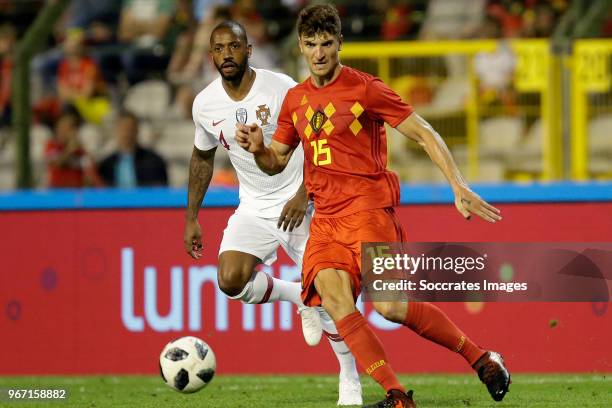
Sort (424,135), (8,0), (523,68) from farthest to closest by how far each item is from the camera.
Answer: (8,0) → (523,68) → (424,135)

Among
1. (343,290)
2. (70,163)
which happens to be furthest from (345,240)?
(70,163)

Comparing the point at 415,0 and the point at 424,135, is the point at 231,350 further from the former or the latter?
the point at 415,0

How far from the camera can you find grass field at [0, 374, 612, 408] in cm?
726

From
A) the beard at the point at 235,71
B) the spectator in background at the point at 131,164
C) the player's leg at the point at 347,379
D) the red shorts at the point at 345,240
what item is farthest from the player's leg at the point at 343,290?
the spectator in background at the point at 131,164

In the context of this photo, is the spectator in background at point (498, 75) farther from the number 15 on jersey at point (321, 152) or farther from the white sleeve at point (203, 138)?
the number 15 on jersey at point (321, 152)

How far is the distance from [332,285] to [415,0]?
6096 mm

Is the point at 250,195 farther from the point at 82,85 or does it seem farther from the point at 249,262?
the point at 82,85

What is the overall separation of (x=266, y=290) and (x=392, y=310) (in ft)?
4.82

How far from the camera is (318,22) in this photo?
6.36 m

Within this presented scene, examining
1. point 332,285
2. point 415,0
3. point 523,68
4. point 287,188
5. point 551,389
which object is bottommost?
point 551,389

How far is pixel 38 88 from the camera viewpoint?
41.2 feet

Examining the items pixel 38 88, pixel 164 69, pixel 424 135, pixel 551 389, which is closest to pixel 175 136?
pixel 164 69

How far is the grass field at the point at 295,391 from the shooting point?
23.8 feet

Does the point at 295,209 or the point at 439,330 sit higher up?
the point at 295,209
